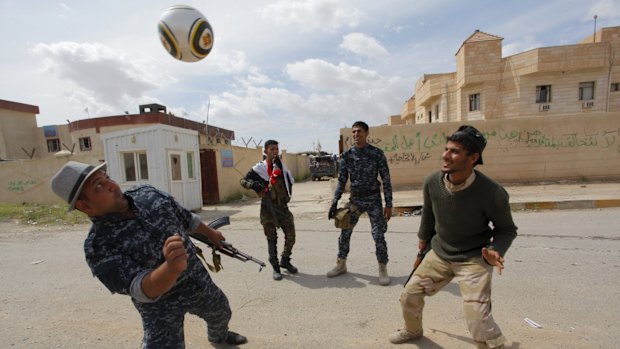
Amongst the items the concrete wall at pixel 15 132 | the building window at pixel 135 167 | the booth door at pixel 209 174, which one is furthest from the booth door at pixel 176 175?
the concrete wall at pixel 15 132

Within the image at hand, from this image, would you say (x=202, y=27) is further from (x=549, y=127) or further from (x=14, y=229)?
(x=549, y=127)

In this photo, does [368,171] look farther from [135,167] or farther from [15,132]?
[15,132]

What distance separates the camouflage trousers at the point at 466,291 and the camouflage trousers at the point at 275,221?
1.93 metres

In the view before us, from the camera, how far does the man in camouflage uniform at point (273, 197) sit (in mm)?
3855

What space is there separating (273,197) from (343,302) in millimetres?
1439

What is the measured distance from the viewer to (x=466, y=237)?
2.11 metres

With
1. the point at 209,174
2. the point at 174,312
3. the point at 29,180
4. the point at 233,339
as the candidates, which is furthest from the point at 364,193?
the point at 29,180

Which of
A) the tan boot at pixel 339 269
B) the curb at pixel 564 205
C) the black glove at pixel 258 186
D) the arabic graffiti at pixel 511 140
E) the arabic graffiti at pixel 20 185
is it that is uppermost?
the arabic graffiti at pixel 511 140

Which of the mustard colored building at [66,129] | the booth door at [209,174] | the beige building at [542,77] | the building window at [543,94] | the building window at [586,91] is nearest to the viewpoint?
the booth door at [209,174]

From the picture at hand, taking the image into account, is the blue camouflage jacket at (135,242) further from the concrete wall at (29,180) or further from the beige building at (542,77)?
the beige building at (542,77)

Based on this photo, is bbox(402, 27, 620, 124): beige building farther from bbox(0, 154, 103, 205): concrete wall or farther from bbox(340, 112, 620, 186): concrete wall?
bbox(0, 154, 103, 205): concrete wall

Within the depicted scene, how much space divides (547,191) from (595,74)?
15.0 meters

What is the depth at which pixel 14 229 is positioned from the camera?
322 inches

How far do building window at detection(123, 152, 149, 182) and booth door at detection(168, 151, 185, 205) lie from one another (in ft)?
2.27
